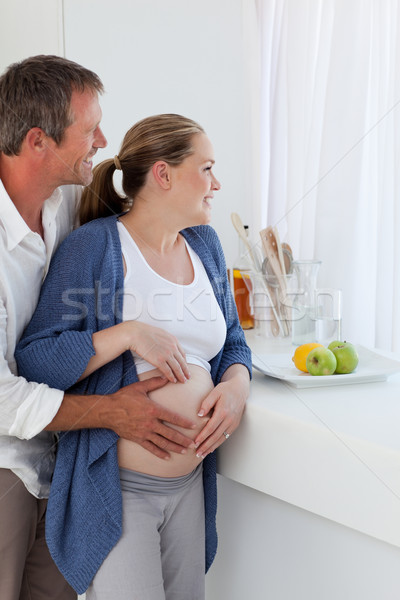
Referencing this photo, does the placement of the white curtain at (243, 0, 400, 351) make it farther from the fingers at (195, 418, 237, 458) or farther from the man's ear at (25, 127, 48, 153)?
the man's ear at (25, 127, 48, 153)

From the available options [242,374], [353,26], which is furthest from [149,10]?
[242,374]

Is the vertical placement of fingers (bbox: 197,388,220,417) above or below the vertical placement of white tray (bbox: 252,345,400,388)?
below

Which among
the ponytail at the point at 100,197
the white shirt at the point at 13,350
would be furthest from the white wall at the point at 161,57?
the white shirt at the point at 13,350

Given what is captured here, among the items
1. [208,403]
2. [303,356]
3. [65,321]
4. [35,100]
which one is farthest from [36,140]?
[303,356]

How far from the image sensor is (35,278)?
3.51 feet

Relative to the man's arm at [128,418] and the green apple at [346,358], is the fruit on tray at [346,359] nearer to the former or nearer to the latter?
the green apple at [346,358]

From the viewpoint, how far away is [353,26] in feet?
5.19

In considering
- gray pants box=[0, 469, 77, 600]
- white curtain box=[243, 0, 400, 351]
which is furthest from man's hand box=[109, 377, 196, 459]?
white curtain box=[243, 0, 400, 351]

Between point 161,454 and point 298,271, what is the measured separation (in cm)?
79

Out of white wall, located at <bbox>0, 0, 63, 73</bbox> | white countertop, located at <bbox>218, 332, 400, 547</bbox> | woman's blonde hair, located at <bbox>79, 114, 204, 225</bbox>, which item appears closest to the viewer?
white countertop, located at <bbox>218, 332, 400, 547</bbox>

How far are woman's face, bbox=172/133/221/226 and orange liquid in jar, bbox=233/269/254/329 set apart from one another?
64 centimetres

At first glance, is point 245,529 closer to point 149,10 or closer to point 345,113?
point 345,113

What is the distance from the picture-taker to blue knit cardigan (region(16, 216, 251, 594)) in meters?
0.96

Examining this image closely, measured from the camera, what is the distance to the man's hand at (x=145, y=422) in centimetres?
98
